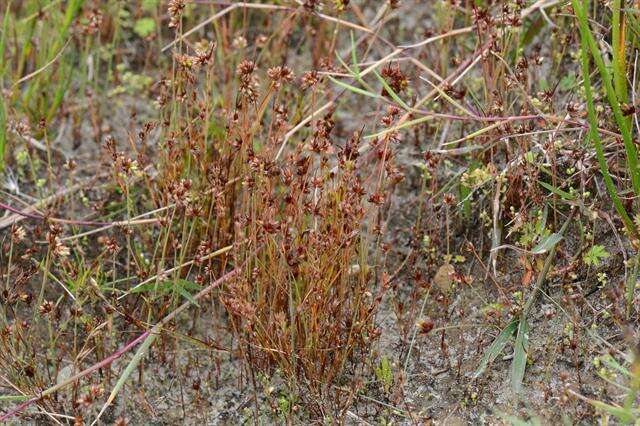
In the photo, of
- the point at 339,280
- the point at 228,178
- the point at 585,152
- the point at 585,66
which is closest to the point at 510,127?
the point at 585,152

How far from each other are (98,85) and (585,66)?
2.13 m

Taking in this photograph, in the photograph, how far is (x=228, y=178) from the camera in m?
2.68

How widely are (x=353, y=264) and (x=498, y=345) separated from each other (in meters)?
0.53

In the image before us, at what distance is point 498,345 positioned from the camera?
237 cm

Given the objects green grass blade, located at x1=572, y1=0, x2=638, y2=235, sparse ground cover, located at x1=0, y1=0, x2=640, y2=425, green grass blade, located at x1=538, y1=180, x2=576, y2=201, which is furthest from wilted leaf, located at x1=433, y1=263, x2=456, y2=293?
green grass blade, located at x1=572, y1=0, x2=638, y2=235

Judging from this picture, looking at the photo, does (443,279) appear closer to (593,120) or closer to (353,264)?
(353,264)

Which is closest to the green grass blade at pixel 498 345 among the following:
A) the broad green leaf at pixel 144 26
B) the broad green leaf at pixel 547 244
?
the broad green leaf at pixel 547 244

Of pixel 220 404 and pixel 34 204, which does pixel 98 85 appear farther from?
pixel 220 404

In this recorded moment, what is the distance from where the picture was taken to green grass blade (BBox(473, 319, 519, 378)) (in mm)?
2365

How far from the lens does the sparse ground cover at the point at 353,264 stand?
7.62 ft

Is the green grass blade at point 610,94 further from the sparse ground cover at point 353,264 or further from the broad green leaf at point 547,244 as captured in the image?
the broad green leaf at point 547,244

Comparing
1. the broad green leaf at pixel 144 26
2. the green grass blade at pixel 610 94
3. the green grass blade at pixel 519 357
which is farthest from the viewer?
the broad green leaf at pixel 144 26

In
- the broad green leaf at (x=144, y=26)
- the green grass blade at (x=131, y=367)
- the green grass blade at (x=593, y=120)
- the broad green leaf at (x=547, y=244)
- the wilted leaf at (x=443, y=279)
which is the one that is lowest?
the green grass blade at (x=131, y=367)

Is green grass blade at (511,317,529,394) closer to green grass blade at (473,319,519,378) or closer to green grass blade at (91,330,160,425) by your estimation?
green grass blade at (473,319,519,378)
